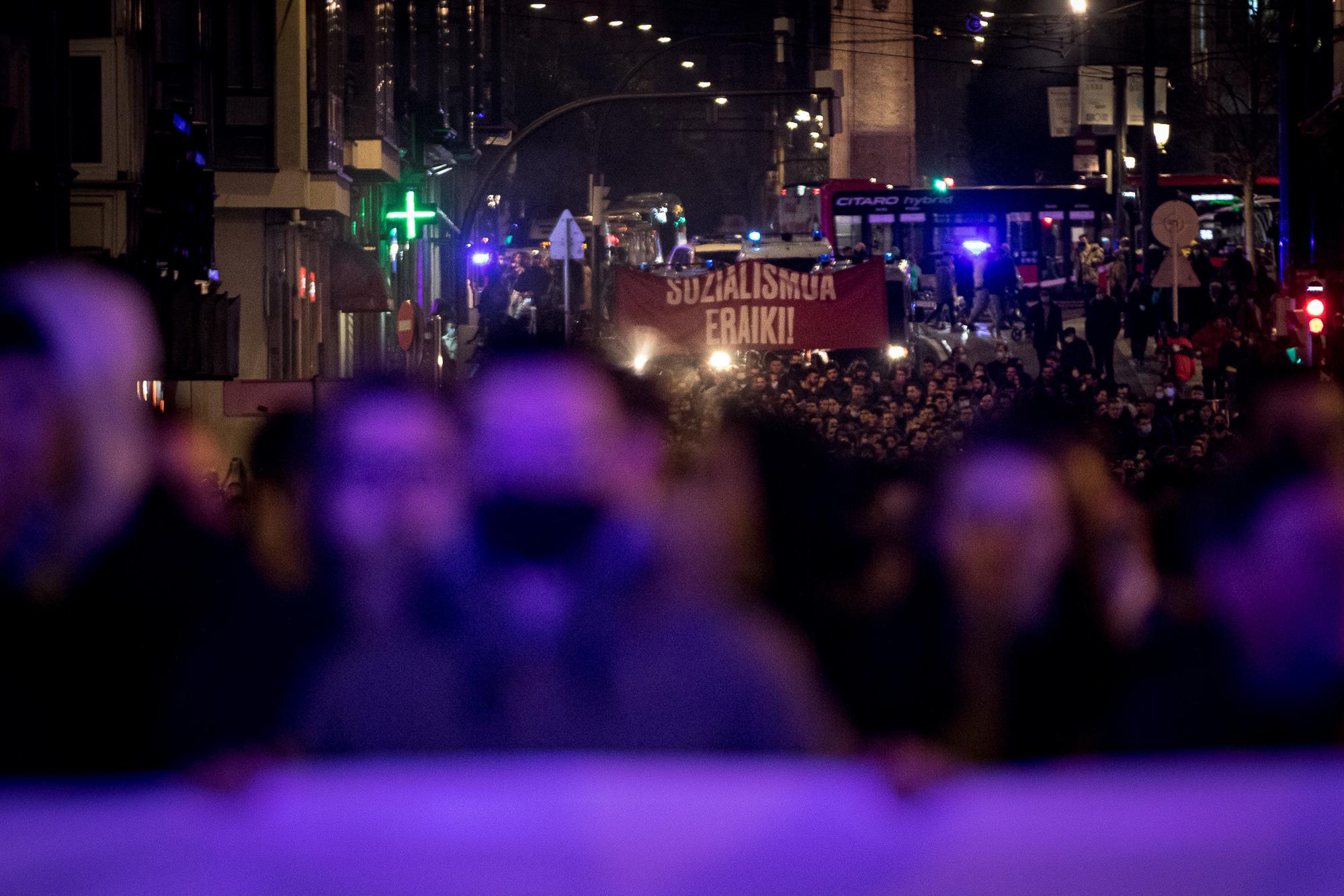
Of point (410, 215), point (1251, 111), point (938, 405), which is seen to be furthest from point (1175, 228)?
point (1251, 111)

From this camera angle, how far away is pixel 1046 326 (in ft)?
94.8

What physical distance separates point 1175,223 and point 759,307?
19.7 feet

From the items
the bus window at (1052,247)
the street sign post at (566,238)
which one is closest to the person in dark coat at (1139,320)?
the street sign post at (566,238)

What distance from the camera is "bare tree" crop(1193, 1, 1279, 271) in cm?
4291

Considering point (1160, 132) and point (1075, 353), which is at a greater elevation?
point (1160, 132)

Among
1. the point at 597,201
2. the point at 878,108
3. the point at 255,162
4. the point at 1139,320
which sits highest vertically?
the point at 878,108

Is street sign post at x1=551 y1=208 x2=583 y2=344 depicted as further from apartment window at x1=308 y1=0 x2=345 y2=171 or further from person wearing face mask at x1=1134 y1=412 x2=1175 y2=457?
person wearing face mask at x1=1134 y1=412 x2=1175 y2=457

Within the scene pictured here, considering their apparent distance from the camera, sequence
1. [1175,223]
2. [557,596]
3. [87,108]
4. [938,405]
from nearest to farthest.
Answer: [557,596], [938,405], [87,108], [1175,223]

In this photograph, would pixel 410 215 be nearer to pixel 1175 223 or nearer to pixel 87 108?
pixel 87 108

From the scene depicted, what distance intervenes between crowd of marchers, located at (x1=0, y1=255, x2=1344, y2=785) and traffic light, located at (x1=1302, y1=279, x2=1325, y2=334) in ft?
61.3

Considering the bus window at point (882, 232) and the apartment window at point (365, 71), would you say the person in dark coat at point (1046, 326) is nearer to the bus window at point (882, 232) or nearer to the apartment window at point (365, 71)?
the apartment window at point (365, 71)

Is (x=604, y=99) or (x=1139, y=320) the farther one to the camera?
(x=1139, y=320)

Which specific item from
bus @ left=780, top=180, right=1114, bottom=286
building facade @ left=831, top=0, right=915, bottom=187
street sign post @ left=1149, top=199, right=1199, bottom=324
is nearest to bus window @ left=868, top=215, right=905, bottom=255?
bus @ left=780, top=180, right=1114, bottom=286

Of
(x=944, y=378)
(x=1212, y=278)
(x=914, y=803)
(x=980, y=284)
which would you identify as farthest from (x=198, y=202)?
(x=980, y=284)
